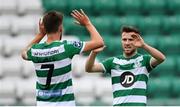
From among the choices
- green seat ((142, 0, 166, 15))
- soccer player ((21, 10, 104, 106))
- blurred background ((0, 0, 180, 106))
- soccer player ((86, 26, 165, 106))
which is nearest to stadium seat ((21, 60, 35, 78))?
blurred background ((0, 0, 180, 106))

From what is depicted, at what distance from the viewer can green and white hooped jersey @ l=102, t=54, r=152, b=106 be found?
4.32 meters

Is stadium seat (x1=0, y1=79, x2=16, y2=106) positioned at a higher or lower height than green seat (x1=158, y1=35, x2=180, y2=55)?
lower

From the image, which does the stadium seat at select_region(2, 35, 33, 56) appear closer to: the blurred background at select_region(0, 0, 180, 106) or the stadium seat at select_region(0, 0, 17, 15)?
the blurred background at select_region(0, 0, 180, 106)

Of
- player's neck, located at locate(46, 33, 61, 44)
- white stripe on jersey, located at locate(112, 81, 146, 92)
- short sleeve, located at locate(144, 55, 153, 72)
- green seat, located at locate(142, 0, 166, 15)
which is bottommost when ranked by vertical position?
green seat, located at locate(142, 0, 166, 15)

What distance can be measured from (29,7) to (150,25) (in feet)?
5.33

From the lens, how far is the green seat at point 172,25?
8.55 metres

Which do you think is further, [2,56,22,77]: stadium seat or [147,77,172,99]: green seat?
[2,56,22,77]: stadium seat

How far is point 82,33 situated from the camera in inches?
341

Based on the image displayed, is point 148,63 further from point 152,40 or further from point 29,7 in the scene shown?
point 29,7

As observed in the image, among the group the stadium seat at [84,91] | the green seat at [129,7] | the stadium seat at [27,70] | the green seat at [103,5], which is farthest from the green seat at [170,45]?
the stadium seat at [27,70]

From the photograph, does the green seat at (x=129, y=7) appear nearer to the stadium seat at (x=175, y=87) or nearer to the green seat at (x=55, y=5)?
the green seat at (x=55, y=5)

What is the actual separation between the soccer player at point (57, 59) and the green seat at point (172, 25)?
481 centimetres

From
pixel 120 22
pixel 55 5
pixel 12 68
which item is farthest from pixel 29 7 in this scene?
pixel 120 22

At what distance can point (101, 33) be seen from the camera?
8625 millimetres
